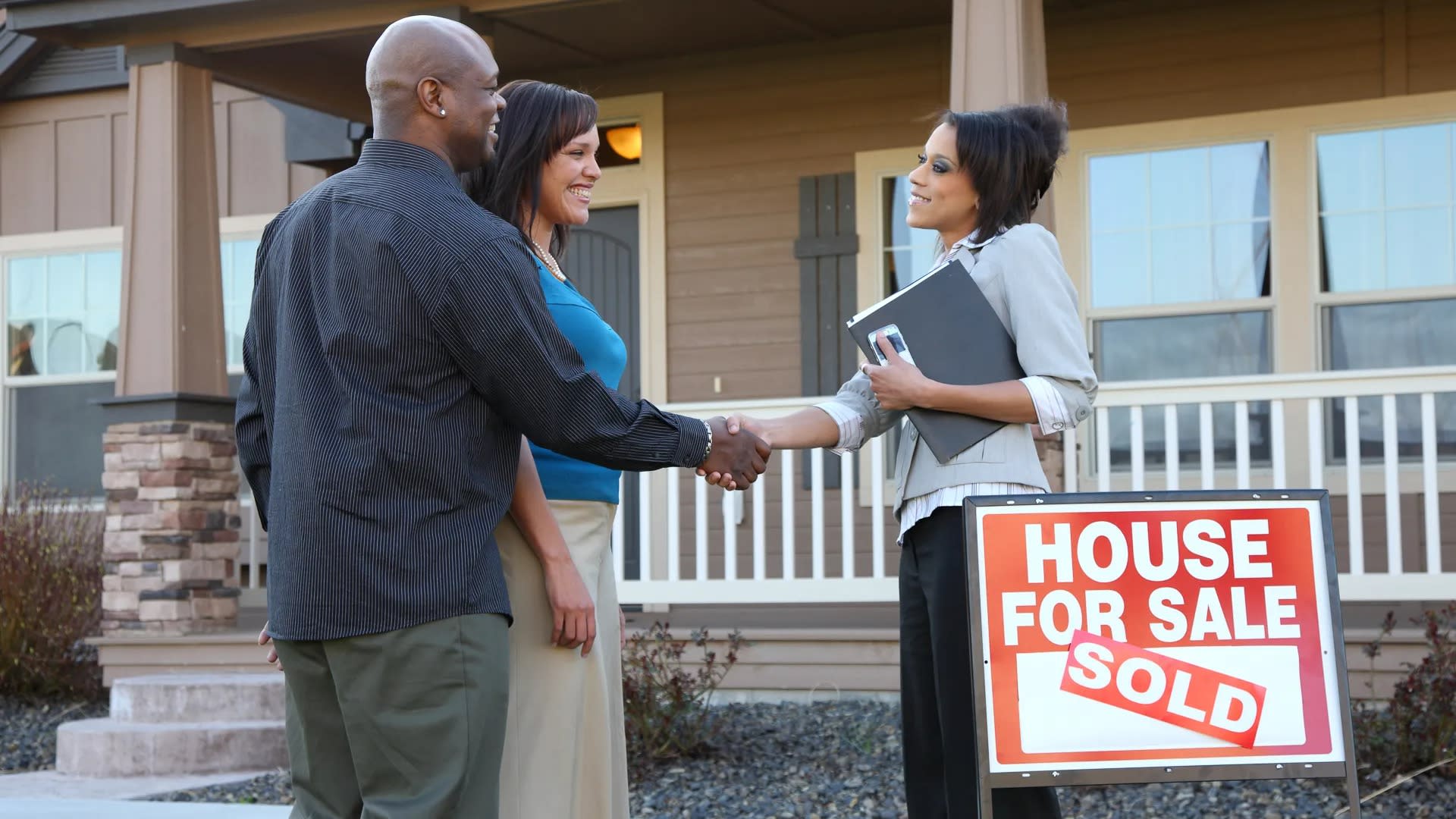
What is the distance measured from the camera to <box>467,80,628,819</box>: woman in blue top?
249 cm

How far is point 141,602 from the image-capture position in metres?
7.84

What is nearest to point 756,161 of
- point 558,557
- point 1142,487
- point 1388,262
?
point 1142,487

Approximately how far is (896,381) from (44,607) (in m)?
6.70

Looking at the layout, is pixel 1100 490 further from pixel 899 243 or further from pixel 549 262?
pixel 549 262

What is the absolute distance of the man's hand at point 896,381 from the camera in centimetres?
292

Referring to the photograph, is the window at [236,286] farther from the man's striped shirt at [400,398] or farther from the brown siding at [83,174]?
the man's striped shirt at [400,398]

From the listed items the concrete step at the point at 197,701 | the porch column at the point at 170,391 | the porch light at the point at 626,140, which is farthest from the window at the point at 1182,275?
the porch column at the point at 170,391

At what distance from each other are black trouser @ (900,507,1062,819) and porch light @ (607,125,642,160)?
642cm

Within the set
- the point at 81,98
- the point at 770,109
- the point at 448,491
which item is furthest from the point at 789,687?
the point at 81,98

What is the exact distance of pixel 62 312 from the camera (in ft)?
35.1

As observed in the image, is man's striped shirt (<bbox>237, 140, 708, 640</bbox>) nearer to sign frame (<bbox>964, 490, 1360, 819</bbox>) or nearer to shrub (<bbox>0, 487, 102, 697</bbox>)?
sign frame (<bbox>964, 490, 1360, 819</bbox>)

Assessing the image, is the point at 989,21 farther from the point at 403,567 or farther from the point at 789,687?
the point at 403,567

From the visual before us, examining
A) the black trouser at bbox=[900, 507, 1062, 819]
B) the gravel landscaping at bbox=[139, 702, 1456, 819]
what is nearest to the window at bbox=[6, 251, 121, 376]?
the gravel landscaping at bbox=[139, 702, 1456, 819]

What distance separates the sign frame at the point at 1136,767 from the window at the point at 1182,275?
476 centimetres
